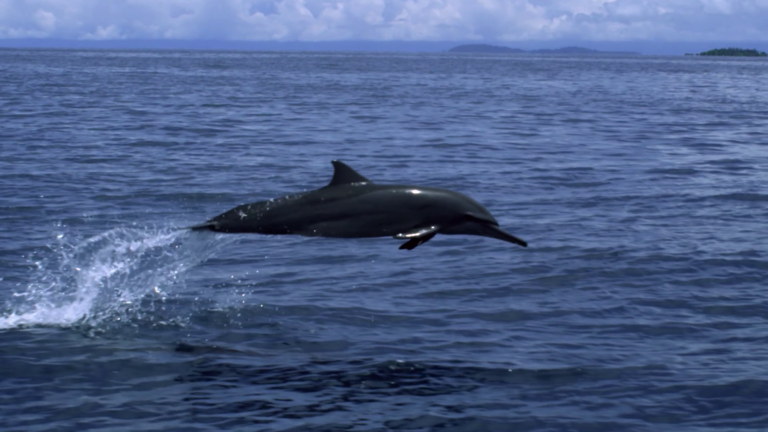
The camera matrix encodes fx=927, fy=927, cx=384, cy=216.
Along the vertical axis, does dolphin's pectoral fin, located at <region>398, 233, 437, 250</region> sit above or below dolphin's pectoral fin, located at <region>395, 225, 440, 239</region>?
below

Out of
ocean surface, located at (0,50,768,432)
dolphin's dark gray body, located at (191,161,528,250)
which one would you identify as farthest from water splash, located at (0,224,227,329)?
dolphin's dark gray body, located at (191,161,528,250)

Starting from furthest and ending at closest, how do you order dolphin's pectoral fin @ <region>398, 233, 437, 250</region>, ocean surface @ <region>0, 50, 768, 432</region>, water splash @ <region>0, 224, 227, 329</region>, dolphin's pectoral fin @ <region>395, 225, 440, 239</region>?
water splash @ <region>0, 224, 227, 329</region>
ocean surface @ <region>0, 50, 768, 432</region>
dolphin's pectoral fin @ <region>395, 225, 440, 239</region>
dolphin's pectoral fin @ <region>398, 233, 437, 250</region>

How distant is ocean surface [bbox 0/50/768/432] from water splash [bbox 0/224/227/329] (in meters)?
0.05

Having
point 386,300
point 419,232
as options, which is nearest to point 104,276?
point 386,300

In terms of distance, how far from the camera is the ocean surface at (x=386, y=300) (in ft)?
31.8

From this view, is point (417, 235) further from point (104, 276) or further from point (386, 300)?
point (104, 276)

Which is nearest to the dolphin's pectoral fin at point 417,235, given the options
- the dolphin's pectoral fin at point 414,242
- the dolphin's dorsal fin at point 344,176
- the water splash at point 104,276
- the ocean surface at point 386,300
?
the dolphin's pectoral fin at point 414,242

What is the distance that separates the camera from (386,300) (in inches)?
529

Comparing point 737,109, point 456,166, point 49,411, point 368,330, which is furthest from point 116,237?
point 737,109

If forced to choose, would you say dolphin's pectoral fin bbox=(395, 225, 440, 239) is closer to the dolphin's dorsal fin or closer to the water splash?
the dolphin's dorsal fin

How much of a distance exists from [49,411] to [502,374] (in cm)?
486

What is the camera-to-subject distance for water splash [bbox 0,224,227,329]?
41.3 feet

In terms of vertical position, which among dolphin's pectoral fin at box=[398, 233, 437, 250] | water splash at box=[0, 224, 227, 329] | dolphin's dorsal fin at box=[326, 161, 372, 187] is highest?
dolphin's dorsal fin at box=[326, 161, 372, 187]

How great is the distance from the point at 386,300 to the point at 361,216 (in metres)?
4.08
